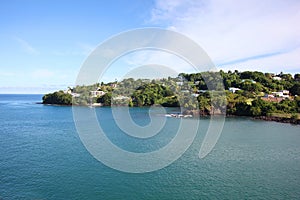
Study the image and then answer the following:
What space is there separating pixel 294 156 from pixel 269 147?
1758mm

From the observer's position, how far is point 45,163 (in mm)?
11195

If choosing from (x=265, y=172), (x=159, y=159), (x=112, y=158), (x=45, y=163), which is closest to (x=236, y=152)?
(x=265, y=172)

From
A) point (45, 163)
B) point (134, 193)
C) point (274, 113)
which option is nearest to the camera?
point (134, 193)

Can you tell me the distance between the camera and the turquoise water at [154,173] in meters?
8.35

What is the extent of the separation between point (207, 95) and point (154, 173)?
896 inches

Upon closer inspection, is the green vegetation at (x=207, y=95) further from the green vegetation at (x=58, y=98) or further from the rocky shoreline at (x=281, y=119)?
the rocky shoreline at (x=281, y=119)

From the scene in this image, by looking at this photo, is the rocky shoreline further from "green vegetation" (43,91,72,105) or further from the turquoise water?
"green vegetation" (43,91,72,105)

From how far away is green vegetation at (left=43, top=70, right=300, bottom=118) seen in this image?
90.8 ft

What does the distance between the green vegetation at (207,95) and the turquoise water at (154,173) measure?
12466 mm

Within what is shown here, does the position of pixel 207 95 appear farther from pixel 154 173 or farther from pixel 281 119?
pixel 154 173

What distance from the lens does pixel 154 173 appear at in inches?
400

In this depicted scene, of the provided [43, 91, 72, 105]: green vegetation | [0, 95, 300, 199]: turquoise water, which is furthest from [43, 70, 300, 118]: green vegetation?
[0, 95, 300, 199]: turquoise water

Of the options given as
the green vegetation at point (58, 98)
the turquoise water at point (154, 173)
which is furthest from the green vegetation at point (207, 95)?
the turquoise water at point (154, 173)

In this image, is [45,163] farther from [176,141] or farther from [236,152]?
[236,152]
